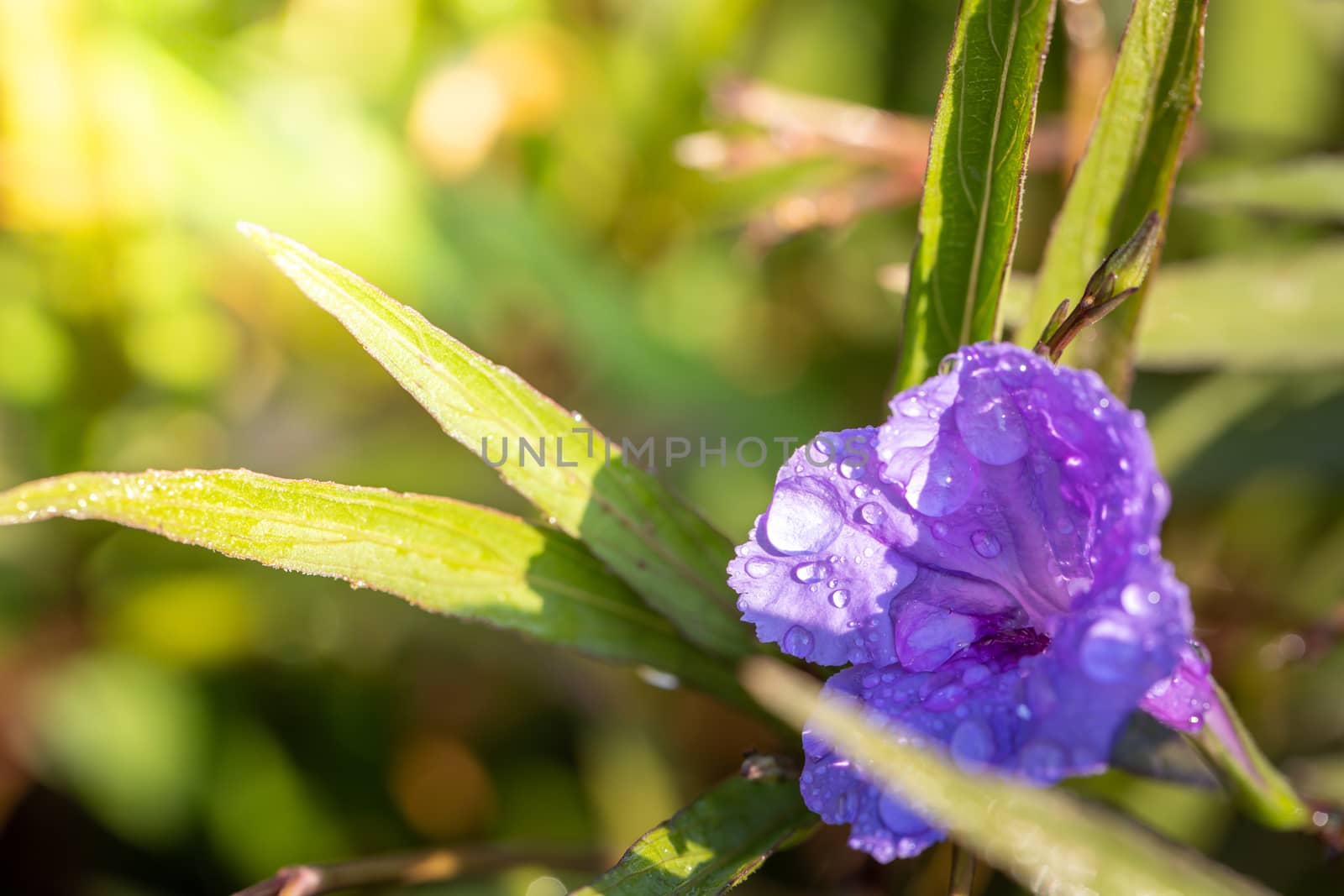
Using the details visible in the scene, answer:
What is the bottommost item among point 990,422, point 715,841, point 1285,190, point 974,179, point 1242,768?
point 715,841

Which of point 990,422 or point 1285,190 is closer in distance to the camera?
point 990,422

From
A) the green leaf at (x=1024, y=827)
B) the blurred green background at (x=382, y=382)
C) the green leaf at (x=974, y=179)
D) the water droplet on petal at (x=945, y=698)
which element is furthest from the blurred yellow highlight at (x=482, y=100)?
the green leaf at (x=1024, y=827)

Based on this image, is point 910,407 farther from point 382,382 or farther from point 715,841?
point 382,382

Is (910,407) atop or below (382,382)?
atop

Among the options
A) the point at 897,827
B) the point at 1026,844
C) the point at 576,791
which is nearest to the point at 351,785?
the point at 576,791

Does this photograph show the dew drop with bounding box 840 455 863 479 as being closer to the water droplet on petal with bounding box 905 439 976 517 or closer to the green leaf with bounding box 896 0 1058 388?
the water droplet on petal with bounding box 905 439 976 517

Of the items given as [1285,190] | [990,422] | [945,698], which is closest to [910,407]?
[990,422]
